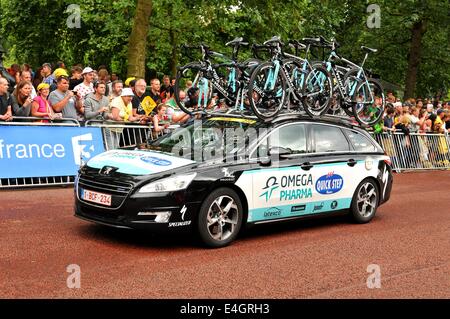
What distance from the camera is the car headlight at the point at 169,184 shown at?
23.7 feet

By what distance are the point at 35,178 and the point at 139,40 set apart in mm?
7812

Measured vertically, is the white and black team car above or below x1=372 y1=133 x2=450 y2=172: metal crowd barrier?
above

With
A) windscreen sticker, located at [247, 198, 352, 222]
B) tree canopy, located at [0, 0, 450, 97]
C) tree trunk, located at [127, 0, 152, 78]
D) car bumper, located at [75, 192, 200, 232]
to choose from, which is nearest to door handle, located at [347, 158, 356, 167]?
windscreen sticker, located at [247, 198, 352, 222]

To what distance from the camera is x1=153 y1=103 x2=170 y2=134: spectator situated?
13.8 metres

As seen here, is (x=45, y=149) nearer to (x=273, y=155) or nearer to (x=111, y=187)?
(x=111, y=187)

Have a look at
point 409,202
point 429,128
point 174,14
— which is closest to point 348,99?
point 409,202

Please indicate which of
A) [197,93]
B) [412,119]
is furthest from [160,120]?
[412,119]

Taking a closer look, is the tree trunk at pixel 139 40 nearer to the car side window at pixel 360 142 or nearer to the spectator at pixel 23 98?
the spectator at pixel 23 98

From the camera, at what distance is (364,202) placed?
32.8ft

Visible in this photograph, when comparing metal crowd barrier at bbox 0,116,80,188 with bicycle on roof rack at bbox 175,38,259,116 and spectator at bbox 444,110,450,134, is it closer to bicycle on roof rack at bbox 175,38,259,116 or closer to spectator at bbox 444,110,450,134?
bicycle on roof rack at bbox 175,38,259,116

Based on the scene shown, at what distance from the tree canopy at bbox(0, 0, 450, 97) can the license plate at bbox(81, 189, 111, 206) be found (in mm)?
14527

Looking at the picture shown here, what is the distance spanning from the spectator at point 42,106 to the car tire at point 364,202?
624 centimetres
